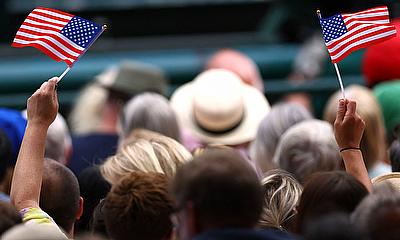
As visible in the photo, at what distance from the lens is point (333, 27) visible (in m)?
5.67

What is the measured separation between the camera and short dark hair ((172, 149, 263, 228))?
3.94 m

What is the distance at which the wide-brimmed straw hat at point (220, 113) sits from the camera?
8.00m

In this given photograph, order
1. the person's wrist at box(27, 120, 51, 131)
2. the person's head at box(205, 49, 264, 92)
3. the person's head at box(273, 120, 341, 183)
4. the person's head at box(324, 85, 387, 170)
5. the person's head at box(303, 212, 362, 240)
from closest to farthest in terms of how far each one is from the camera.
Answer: the person's head at box(303, 212, 362, 240) → the person's wrist at box(27, 120, 51, 131) → the person's head at box(273, 120, 341, 183) → the person's head at box(324, 85, 387, 170) → the person's head at box(205, 49, 264, 92)

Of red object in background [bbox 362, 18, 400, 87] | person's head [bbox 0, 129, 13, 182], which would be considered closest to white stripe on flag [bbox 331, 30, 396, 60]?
person's head [bbox 0, 129, 13, 182]

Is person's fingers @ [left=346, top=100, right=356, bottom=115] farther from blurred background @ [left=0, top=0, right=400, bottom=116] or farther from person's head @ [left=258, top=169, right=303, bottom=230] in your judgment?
blurred background @ [left=0, top=0, right=400, bottom=116]

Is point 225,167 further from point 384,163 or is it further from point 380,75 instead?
point 380,75

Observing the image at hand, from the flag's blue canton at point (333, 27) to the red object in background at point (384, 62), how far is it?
3.27 meters

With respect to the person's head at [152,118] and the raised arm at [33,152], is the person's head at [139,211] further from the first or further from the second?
the person's head at [152,118]

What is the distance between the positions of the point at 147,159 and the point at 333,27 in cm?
109

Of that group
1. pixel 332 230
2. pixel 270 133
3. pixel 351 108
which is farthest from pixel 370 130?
pixel 332 230

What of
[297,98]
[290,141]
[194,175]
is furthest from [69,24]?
[297,98]

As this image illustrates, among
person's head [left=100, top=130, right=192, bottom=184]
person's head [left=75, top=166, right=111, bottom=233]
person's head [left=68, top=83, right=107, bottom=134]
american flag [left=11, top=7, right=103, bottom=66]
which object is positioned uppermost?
american flag [left=11, top=7, right=103, bottom=66]

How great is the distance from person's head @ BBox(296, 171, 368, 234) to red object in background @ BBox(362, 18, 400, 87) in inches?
177

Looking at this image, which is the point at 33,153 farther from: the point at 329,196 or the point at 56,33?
the point at 329,196
